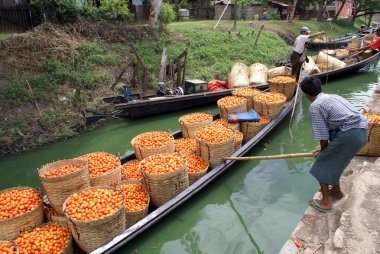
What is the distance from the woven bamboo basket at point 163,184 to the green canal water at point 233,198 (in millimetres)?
477

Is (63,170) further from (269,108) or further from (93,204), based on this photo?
(269,108)

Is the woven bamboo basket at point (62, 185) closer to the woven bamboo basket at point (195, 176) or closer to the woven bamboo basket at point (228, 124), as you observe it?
the woven bamboo basket at point (195, 176)

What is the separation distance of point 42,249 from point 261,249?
2.71 meters

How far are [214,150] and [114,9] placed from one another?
1091cm

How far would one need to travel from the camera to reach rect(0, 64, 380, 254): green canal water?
424 cm

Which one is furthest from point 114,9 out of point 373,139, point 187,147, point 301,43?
point 373,139

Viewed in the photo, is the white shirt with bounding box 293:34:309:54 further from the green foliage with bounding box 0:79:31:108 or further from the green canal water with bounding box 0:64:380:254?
the green foliage with bounding box 0:79:31:108

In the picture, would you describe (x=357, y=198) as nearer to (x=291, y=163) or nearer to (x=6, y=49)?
(x=291, y=163)

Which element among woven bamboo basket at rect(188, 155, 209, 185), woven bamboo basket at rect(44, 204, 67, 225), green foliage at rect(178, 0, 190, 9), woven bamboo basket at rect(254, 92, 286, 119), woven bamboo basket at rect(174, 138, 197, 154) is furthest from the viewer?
green foliage at rect(178, 0, 190, 9)

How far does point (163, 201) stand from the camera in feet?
14.3

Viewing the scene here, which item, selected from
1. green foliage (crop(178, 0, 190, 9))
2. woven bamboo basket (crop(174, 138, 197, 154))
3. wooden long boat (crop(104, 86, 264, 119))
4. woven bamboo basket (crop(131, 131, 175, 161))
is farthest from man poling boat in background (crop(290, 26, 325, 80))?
green foliage (crop(178, 0, 190, 9))

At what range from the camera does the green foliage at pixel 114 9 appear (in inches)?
529

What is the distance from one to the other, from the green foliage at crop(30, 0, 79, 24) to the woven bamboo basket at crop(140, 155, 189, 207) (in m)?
10.3

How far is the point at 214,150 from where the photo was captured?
5.14 m
